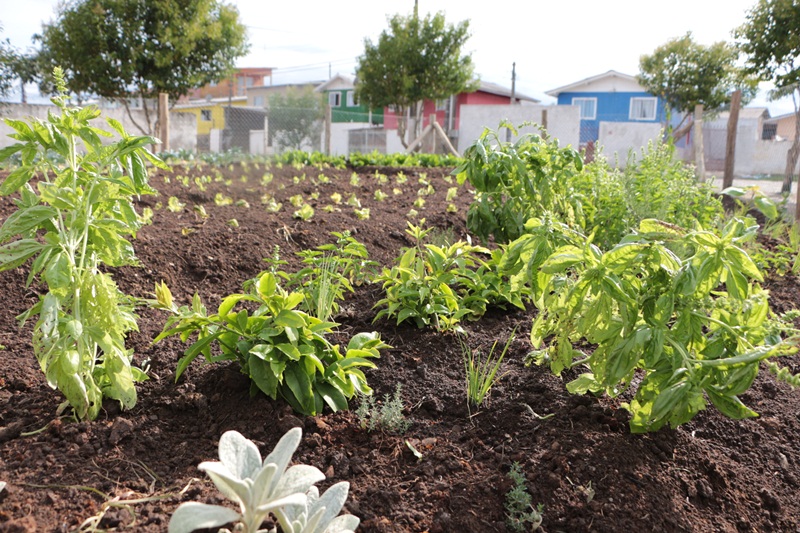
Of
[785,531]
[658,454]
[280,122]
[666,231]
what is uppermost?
[280,122]

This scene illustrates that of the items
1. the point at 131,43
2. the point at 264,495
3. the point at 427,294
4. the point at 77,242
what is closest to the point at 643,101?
the point at 131,43

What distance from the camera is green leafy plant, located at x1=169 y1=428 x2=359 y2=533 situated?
128 cm

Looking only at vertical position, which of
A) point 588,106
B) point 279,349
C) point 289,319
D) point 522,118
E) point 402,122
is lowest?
point 279,349

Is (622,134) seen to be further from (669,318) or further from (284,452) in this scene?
(284,452)

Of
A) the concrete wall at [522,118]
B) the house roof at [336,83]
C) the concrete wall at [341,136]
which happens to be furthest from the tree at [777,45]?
the house roof at [336,83]

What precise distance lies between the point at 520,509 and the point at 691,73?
90.1 ft

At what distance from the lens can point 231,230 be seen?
16.3 feet

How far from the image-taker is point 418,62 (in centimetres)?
2250

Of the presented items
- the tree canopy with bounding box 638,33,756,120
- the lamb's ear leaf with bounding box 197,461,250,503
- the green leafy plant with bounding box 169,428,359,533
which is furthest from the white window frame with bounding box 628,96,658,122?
the lamb's ear leaf with bounding box 197,461,250,503

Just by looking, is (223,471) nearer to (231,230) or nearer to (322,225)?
(231,230)

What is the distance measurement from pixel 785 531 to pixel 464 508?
98 centimetres

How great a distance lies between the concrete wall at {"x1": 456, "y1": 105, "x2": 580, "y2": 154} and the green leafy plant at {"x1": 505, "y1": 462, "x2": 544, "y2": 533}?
1856 cm

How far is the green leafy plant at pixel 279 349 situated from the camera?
2090 millimetres

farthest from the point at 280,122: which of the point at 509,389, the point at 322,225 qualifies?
the point at 509,389
